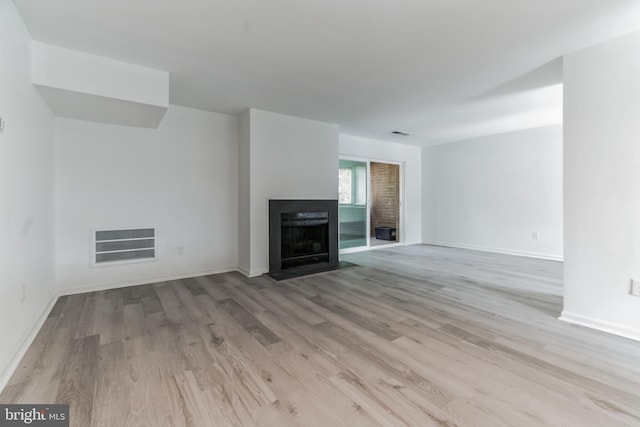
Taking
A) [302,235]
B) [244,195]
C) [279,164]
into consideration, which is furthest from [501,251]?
[244,195]

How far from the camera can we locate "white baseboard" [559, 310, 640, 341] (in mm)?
2173

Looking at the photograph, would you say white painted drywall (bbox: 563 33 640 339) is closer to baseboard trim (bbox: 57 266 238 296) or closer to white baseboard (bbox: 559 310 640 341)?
white baseboard (bbox: 559 310 640 341)

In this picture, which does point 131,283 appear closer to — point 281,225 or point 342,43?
point 281,225

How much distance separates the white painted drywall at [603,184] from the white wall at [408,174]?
3.85 metres

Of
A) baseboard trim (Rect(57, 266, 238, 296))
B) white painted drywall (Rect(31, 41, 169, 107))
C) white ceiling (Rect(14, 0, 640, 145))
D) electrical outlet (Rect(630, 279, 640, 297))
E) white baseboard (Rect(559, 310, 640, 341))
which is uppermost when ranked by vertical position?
white ceiling (Rect(14, 0, 640, 145))

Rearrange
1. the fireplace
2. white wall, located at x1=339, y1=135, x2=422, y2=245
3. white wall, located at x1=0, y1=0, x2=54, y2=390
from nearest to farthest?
white wall, located at x1=0, y1=0, x2=54, y2=390
the fireplace
white wall, located at x1=339, y1=135, x2=422, y2=245

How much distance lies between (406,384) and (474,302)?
5.63 feet

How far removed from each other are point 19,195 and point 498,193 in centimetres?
694

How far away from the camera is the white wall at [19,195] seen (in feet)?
5.72

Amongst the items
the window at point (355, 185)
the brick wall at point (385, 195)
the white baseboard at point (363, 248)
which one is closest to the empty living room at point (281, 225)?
the white baseboard at point (363, 248)

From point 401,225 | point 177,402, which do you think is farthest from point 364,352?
point 401,225

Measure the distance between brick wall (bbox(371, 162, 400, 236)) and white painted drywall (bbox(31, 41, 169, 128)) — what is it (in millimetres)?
5289

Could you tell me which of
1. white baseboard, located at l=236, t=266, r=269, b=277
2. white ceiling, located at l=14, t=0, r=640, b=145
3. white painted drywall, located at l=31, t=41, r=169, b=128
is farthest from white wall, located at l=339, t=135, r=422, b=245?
white painted drywall, located at l=31, t=41, r=169, b=128

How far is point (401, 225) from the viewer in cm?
685
